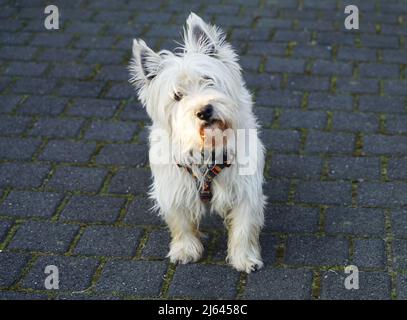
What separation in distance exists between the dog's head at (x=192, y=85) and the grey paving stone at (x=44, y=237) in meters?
1.20

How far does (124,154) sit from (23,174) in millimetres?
864

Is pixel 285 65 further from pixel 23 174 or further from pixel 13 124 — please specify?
pixel 23 174

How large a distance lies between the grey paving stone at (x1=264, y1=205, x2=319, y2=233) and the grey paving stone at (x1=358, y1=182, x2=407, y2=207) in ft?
1.34

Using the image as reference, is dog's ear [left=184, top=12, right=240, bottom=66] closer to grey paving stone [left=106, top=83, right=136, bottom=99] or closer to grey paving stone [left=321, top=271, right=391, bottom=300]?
grey paving stone [left=321, top=271, right=391, bottom=300]

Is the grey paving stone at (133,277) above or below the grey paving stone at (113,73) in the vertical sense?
below

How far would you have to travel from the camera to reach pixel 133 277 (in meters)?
4.47

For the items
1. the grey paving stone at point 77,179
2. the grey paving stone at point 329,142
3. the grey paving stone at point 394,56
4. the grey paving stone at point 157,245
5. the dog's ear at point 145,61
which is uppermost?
the grey paving stone at point 394,56

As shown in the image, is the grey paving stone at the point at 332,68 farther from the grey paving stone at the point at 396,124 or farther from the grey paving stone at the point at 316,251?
the grey paving stone at the point at 316,251

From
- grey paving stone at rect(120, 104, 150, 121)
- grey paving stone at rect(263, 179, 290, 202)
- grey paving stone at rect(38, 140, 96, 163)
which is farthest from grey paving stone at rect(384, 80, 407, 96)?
grey paving stone at rect(38, 140, 96, 163)

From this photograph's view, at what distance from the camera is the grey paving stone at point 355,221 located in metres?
4.77

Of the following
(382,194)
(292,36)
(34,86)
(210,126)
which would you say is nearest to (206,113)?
(210,126)

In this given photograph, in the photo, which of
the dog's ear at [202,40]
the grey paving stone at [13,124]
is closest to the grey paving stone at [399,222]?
the dog's ear at [202,40]

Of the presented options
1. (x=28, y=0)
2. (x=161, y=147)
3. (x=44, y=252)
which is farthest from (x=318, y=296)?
(x=28, y=0)
